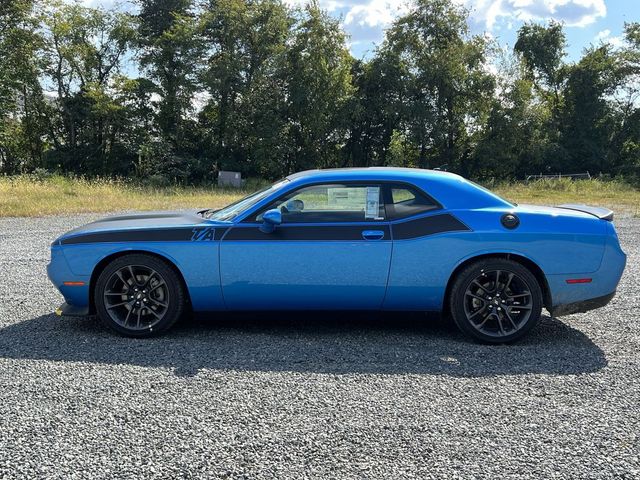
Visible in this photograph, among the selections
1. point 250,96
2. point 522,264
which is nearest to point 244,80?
point 250,96

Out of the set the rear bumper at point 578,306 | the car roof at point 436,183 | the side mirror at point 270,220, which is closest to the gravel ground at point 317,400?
the rear bumper at point 578,306

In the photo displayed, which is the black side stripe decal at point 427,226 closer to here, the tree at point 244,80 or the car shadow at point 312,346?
the car shadow at point 312,346

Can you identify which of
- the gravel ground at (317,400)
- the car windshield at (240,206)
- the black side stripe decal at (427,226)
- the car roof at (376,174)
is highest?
the car roof at (376,174)

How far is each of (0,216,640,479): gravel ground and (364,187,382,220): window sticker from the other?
3.34 feet

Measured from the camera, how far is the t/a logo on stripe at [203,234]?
14.8 feet

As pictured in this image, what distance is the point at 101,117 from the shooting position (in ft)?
110

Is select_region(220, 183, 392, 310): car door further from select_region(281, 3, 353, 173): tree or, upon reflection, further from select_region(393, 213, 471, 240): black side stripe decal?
select_region(281, 3, 353, 173): tree

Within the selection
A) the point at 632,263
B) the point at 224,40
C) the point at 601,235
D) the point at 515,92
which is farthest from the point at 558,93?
the point at 601,235

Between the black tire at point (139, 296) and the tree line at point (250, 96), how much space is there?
92.6 feet

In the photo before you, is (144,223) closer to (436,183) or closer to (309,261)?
(309,261)

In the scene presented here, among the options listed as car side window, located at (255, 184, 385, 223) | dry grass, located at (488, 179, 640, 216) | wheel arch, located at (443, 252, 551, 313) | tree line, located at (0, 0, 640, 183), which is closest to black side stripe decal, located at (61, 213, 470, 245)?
car side window, located at (255, 184, 385, 223)

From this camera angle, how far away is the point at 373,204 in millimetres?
4594

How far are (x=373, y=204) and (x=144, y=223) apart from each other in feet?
6.59

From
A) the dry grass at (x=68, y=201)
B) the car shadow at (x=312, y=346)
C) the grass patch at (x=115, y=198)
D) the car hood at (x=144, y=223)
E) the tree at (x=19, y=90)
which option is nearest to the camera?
the car shadow at (x=312, y=346)
